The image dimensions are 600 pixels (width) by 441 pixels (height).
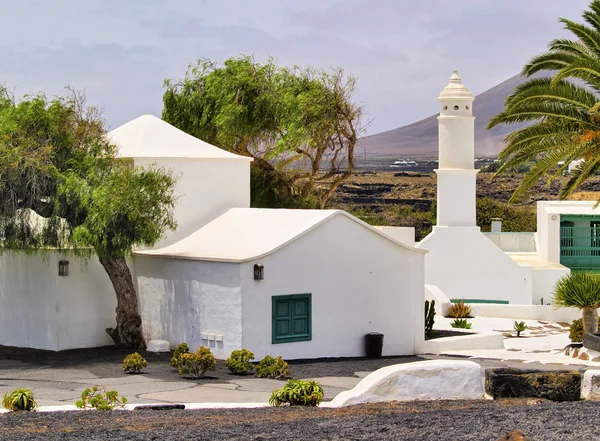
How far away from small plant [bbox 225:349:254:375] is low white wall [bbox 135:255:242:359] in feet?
4.09

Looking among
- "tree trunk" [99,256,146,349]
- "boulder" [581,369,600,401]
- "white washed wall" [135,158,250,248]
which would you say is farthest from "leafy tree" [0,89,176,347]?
"boulder" [581,369,600,401]

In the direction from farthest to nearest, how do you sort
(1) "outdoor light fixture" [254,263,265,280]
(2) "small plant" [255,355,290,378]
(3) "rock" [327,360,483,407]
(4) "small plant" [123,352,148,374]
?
(1) "outdoor light fixture" [254,263,265,280], (4) "small plant" [123,352,148,374], (2) "small plant" [255,355,290,378], (3) "rock" [327,360,483,407]

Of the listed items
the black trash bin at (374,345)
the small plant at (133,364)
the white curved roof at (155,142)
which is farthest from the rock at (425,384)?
the white curved roof at (155,142)

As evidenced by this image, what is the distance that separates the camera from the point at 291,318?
21688 mm

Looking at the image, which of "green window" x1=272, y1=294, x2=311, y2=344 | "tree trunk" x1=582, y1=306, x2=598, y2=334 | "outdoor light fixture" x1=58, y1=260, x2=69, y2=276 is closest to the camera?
"green window" x1=272, y1=294, x2=311, y2=344

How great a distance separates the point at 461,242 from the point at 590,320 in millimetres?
14059

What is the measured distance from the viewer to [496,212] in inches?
2859

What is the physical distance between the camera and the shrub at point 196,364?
18.7 m

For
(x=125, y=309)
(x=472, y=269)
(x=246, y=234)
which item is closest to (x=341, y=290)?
(x=246, y=234)

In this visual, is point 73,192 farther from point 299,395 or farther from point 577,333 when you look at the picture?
point 577,333

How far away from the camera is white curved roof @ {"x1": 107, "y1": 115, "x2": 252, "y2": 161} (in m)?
24.5

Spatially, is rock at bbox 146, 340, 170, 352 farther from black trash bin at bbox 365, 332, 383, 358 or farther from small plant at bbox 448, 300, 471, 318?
small plant at bbox 448, 300, 471, 318

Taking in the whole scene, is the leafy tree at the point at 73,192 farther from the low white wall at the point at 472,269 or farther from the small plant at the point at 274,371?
the low white wall at the point at 472,269

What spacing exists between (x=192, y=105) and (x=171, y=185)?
1851 cm
